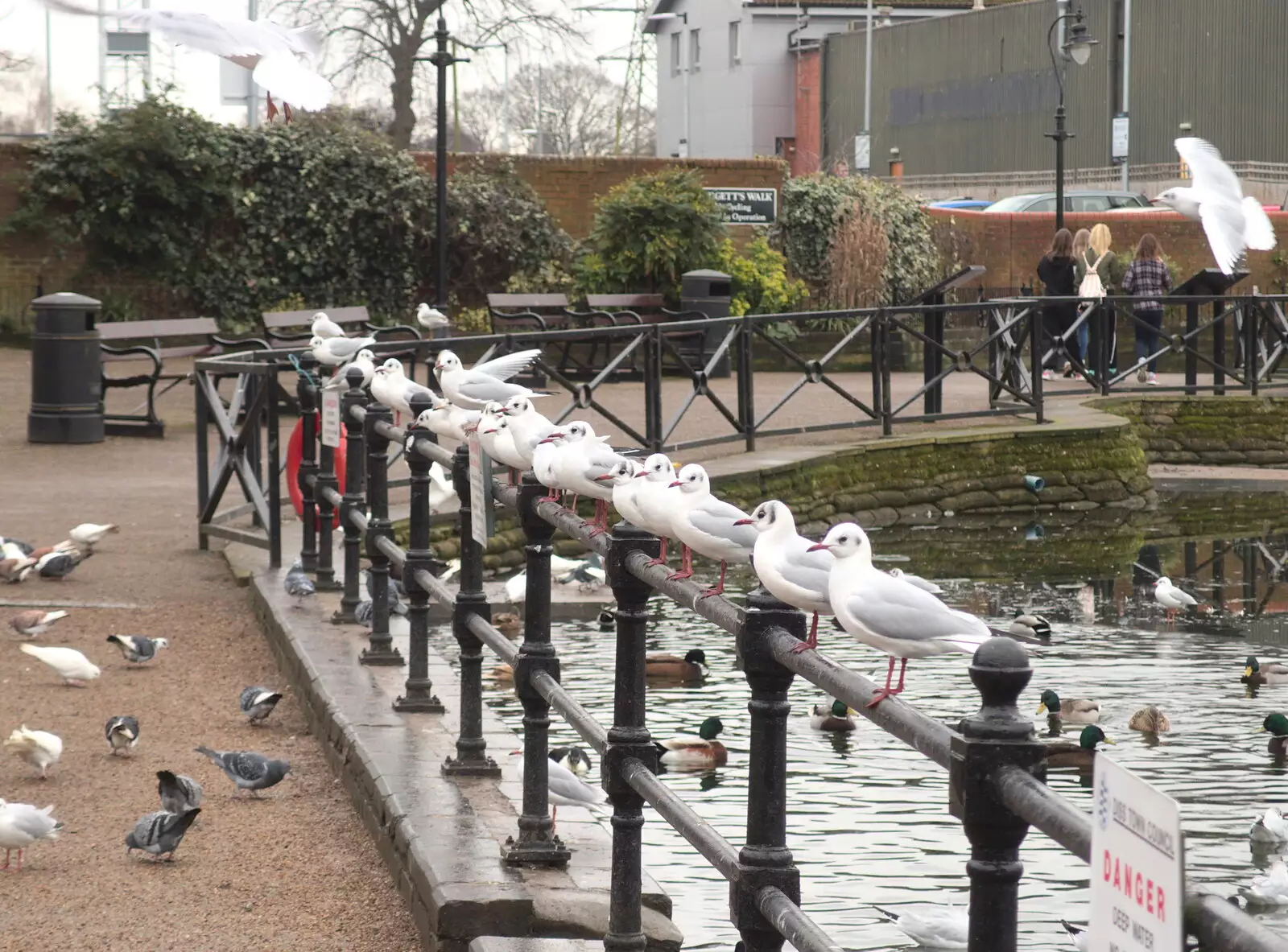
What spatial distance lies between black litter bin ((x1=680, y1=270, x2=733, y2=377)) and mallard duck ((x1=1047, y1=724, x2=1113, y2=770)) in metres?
13.0

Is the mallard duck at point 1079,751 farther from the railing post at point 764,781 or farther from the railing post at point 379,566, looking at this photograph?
the railing post at point 764,781

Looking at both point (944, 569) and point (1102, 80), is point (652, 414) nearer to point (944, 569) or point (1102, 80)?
point (944, 569)

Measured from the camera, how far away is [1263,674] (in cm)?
845

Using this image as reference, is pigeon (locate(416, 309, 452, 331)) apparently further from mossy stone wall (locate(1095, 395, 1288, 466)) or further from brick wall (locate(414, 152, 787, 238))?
mossy stone wall (locate(1095, 395, 1288, 466))

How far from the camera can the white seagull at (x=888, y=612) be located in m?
3.06

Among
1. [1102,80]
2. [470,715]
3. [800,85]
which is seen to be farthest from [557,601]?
[800,85]

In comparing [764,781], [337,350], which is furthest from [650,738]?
[337,350]

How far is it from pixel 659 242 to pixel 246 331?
494 cm

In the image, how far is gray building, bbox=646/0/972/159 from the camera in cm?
5375

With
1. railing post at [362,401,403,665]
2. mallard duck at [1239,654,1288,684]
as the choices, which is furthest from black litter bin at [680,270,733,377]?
railing post at [362,401,403,665]

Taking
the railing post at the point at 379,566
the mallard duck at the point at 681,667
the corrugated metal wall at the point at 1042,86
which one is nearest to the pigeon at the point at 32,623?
the railing post at the point at 379,566

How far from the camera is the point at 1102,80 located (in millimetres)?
A: 43719

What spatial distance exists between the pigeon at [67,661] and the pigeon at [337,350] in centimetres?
416

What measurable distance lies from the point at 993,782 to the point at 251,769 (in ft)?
12.9
